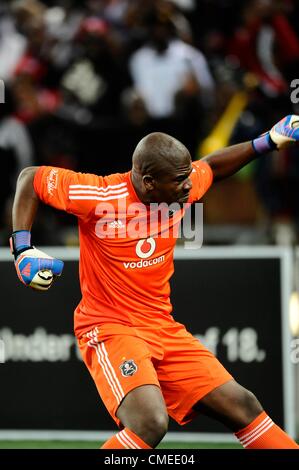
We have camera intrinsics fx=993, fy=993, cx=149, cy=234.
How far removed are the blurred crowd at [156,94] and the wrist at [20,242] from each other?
12.2 ft

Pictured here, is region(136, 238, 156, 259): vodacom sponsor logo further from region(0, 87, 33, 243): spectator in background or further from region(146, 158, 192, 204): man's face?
region(0, 87, 33, 243): spectator in background

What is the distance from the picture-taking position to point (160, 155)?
18.5 ft

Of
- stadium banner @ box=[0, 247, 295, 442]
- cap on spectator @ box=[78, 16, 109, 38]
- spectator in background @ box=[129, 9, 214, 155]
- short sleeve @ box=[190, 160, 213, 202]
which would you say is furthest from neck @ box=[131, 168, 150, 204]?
cap on spectator @ box=[78, 16, 109, 38]

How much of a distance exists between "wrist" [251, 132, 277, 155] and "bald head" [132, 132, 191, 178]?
0.80 metres

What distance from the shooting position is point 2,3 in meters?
13.1

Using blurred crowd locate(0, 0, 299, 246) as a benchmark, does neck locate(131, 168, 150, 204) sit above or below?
below

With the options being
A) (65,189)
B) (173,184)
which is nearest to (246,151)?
(173,184)

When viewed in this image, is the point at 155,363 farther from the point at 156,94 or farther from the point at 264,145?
the point at 156,94

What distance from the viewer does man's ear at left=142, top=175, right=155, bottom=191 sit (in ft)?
18.7

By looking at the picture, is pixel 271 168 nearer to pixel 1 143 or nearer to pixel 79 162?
pixel 79 162

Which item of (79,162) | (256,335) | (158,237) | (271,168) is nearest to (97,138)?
(79,162)

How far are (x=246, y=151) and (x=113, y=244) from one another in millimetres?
1127

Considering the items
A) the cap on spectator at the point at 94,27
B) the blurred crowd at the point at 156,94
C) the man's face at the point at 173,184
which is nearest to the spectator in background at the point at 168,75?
the blurred crowd at the point at 156,94

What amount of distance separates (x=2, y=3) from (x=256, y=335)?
6.85m
